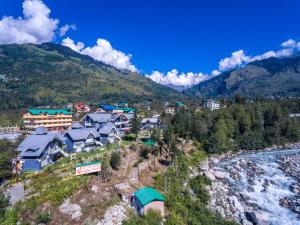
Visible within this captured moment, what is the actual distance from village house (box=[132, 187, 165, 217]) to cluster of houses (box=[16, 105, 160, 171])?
715 inches

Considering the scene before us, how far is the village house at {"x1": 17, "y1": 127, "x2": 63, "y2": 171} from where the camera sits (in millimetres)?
41062

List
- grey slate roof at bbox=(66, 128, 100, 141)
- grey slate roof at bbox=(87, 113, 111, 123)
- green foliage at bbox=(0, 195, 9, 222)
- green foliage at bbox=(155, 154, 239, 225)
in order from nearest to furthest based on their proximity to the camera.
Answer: green foliage at bbox=(0, 195, 9, 222) < green foliage at bbox=(155, 154, 239, 225) < grey slate roof at bbox=(66, 128, 100, 141) < grey slate roof at bbox=(87, 113, 111, 123)

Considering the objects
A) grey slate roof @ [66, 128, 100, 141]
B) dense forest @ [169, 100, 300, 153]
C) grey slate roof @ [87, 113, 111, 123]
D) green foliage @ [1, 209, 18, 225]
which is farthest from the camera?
dense forest @ [169, 100, 300, 153]

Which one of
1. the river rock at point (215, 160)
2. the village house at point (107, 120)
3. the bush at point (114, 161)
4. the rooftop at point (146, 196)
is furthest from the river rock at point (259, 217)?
the village house at point (107, 120)

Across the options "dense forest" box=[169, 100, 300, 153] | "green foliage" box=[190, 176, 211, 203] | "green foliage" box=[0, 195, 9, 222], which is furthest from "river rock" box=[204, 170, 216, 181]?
"green foliage" box=[0, 195, 9, 222]

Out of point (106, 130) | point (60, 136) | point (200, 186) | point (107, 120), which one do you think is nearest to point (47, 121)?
point (107, 120)

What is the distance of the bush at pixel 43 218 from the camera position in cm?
2845

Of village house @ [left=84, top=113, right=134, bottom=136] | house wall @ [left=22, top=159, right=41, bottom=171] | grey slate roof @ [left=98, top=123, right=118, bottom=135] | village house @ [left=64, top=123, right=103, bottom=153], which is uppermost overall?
village house @ [left=84, top=113, right=134, bottom=136]

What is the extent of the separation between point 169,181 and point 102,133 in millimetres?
22637

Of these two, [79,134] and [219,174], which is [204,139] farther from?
[79,134]

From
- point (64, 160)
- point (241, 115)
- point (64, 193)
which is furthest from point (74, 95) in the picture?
point (64, 193)

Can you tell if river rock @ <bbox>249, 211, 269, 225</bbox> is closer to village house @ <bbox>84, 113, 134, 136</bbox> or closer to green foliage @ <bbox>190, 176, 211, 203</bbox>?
green foliage @ <bbox>190, 176, 211, 203</bbox>

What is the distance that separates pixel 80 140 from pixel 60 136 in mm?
4047

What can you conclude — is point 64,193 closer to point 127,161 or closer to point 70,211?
point 70,211
